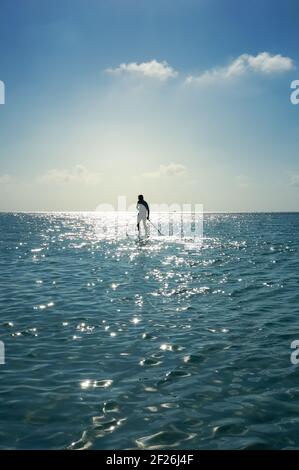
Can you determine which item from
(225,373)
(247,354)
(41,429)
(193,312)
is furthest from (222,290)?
(41,429)

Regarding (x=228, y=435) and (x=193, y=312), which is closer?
(x=228, y=435)

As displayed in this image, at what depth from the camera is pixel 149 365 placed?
8750 millimetres

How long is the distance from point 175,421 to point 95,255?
25486mm

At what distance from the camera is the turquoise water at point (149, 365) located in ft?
20.3

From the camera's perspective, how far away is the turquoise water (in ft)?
20.3

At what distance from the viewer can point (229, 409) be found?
6832 mm

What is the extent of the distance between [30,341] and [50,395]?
11.0ft

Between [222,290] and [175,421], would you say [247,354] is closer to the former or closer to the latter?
[175,421]

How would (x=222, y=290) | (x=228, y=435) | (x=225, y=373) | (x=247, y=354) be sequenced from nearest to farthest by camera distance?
(x=228, y=435) < (x=225, y=373) < (x=247, y=354) < (x=222, y=290)

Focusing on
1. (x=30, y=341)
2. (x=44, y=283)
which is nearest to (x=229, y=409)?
(x=30, y=341)

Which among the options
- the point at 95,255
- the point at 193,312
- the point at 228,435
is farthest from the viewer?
the point at 95,255

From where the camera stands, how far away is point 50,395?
7375mm
